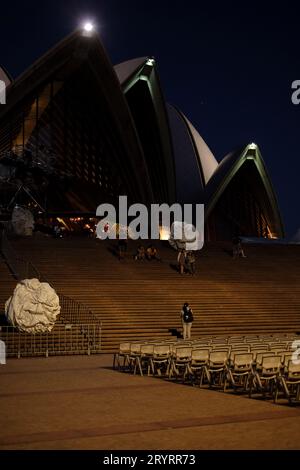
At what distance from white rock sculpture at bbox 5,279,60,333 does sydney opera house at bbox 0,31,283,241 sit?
59.3ft

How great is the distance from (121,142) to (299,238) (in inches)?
409

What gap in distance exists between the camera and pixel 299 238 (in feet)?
119

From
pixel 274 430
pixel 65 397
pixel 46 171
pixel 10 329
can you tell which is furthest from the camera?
pixel 46 171

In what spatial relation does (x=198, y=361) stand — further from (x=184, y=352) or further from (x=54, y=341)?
(x=54, y=341)

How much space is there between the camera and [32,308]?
548 inches

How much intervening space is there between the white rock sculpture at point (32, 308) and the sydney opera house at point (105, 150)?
18.1m

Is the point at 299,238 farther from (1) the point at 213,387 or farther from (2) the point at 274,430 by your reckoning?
(2) the point at 274,430

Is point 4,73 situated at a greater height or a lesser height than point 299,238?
greater

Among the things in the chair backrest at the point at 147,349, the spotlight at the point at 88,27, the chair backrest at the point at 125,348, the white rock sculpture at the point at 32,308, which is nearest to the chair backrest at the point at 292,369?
the chair backrest at the point at 147,349

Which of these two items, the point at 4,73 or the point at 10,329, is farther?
the point at 4,73

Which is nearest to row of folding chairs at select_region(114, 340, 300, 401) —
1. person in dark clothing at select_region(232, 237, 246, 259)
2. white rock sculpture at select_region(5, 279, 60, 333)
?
white rock sculpture at select_region(5, 279, 60, 333)

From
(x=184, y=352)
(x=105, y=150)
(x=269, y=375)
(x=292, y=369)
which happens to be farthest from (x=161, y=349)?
(x=105, y=150)

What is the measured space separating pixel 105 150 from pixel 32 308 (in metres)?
24.8
